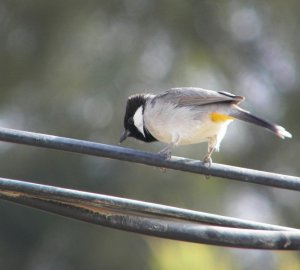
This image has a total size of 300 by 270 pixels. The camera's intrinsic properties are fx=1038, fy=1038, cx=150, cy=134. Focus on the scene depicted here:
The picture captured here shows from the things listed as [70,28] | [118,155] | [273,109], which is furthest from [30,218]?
[118,155]

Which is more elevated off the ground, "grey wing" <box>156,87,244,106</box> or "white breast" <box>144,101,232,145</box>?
"grey wing" <box>156,87,244,106</box>

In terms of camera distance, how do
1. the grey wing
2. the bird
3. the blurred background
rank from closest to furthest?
1. the grey wing
2. the bird
3. the blurred background

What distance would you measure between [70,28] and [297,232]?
906 cm

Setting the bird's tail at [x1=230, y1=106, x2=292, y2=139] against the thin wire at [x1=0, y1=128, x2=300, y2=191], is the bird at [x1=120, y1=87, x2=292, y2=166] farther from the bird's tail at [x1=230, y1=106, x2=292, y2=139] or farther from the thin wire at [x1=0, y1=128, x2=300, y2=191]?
the thin wire at [x1=0, y1=128, x2=300, y2=191]

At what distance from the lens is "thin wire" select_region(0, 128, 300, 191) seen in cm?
395

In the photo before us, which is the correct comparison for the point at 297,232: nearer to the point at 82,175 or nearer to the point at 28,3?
the point at 82,175

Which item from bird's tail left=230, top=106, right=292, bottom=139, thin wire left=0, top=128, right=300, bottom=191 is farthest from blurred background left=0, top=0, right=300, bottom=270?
thin wire left=0, top=128, right=300, bottom=191

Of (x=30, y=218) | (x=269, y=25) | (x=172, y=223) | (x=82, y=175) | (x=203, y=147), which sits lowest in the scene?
(x=30, y=218)

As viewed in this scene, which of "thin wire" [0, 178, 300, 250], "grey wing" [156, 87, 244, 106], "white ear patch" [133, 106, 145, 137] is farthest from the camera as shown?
"white ear patch" [133, 106, 145, 137]

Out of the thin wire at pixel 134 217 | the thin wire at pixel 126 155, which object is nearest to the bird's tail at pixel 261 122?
the thin wire at pixel 126 155

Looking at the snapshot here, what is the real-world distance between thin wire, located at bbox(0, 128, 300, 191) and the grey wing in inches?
58.6

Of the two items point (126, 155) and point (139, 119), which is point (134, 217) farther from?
point (139, 119)

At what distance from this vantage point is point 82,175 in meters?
11.3

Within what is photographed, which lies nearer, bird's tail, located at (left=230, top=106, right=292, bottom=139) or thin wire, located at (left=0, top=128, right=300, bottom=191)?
thin wire, located at (left=0, top=128, right=300, bottom=191)
